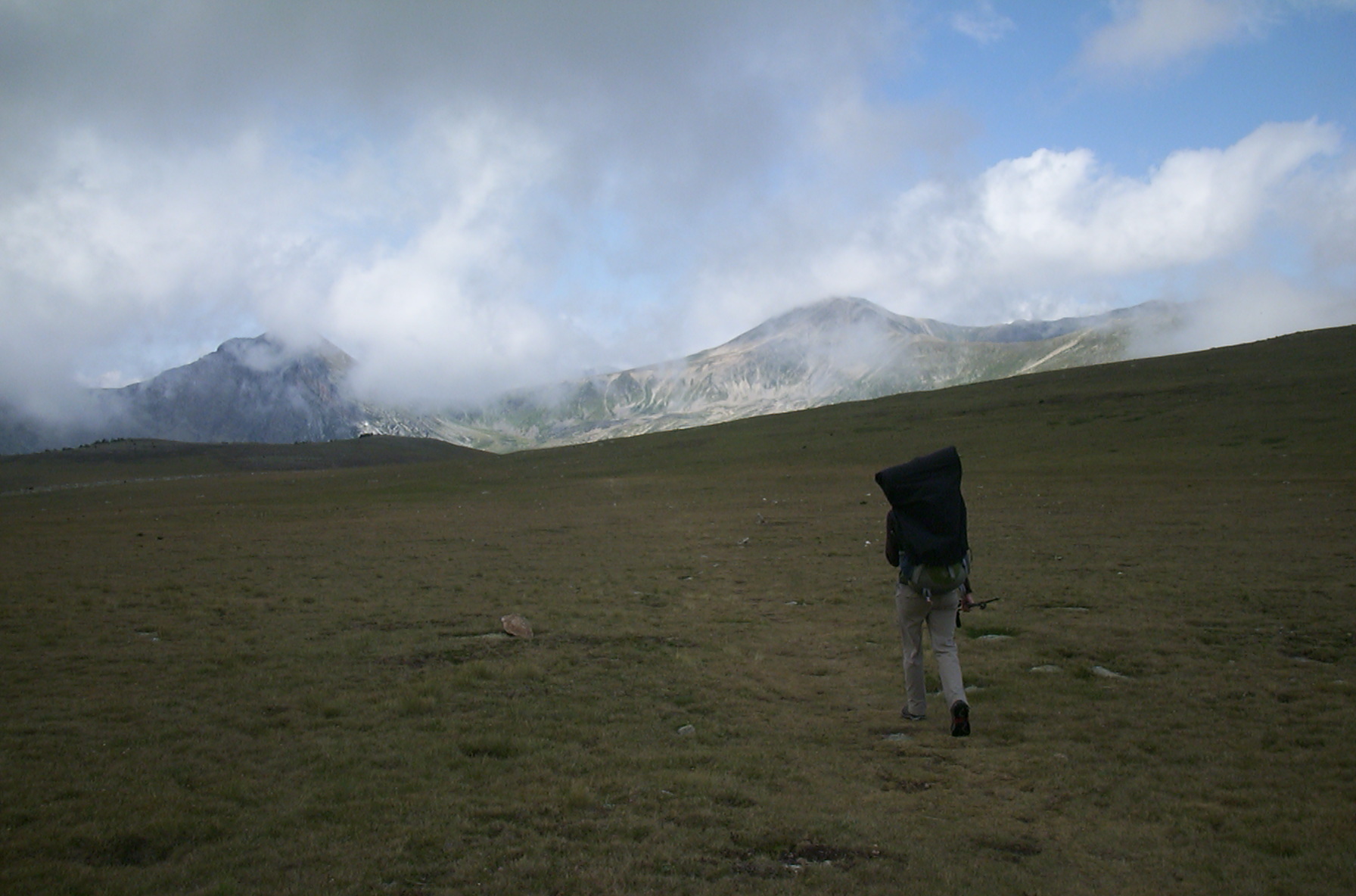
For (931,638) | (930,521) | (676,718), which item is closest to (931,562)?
(930,521)

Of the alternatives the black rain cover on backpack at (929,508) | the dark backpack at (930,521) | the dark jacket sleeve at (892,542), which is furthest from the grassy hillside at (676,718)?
the black rain cover on backpack at (929,508)

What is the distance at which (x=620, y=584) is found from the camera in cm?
2211

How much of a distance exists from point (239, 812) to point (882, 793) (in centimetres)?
614

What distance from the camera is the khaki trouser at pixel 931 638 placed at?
33.7ft

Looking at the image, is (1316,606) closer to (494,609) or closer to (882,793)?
(882,793)

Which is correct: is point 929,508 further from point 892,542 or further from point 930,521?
point 892,542

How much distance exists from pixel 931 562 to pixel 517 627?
863 centimetres

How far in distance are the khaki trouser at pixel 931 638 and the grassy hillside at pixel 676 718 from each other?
534 millimetres

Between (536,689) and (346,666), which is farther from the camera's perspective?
(346,666)

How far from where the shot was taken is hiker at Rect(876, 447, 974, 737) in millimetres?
10031

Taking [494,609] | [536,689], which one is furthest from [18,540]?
[536,689]

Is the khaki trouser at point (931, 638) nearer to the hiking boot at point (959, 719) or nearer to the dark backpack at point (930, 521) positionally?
the hiking boot at point (959, 719)

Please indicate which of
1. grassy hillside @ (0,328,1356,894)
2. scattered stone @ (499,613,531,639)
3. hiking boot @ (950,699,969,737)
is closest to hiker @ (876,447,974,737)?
hiking boot @ (950,699,969,737)

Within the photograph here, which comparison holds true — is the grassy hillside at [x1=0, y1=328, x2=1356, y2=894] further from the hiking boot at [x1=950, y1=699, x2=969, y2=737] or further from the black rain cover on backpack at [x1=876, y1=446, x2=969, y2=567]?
the black rain cover on backpack at [x1=876, y1=446, x2=969, y2=567]
